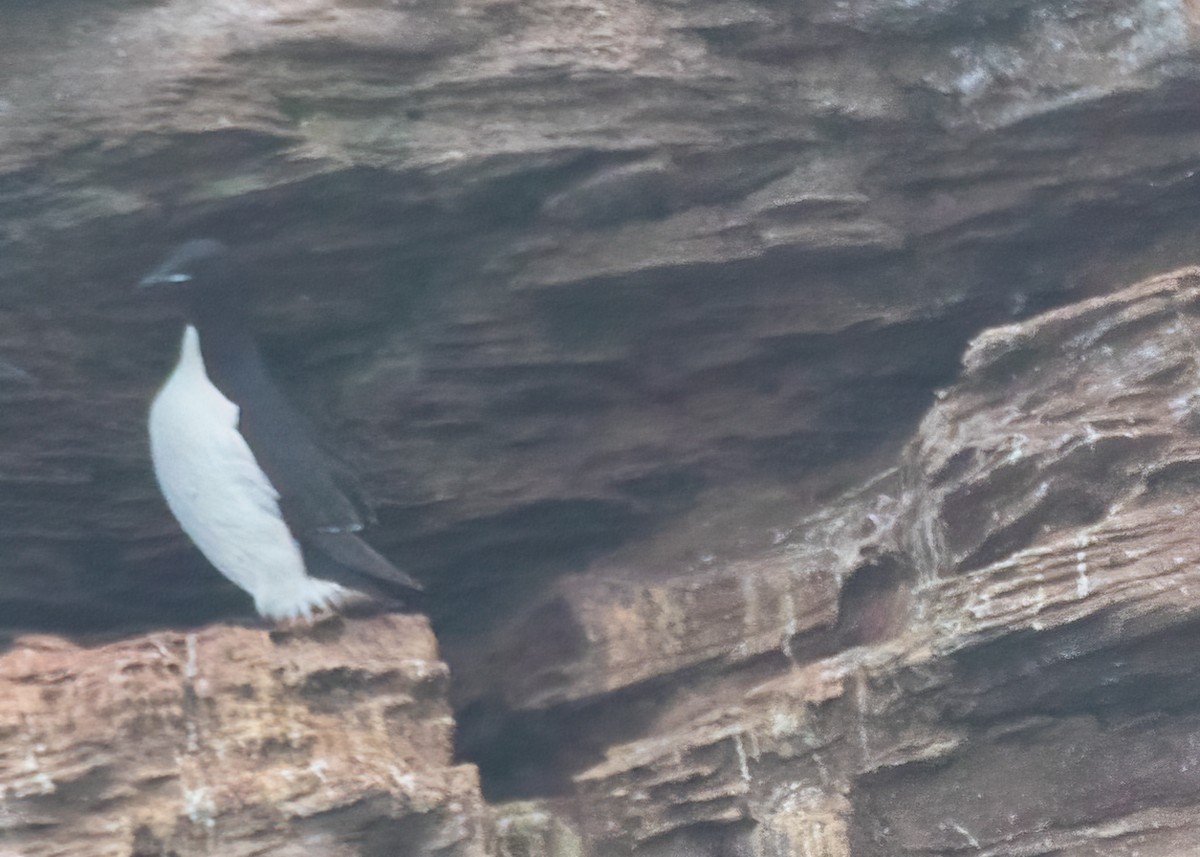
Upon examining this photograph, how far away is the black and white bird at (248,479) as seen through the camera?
4023mm

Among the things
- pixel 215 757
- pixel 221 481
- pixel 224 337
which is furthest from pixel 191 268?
pixel 215 757

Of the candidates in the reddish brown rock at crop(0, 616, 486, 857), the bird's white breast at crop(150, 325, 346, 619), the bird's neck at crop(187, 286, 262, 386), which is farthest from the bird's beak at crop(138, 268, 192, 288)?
the reddish brown rock at crop(0, 616, 486, 857)

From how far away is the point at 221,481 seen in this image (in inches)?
161

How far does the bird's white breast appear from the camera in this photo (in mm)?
4078

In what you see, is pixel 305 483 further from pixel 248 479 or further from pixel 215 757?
pixel 215 757

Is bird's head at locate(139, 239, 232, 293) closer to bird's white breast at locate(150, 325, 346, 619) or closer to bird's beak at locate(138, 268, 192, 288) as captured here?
bird's beak at locate(138, 268, 192, 288)

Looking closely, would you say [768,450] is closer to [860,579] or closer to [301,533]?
[860,579]

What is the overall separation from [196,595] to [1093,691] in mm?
3086

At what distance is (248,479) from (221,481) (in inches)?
3.7

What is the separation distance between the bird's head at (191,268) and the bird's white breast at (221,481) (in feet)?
0.79

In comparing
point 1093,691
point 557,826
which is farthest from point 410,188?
point 1093,691

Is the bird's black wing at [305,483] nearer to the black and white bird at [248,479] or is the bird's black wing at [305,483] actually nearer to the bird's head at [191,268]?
the black and white bird at [248,479]

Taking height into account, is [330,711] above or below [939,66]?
below

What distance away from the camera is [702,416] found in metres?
4.52
